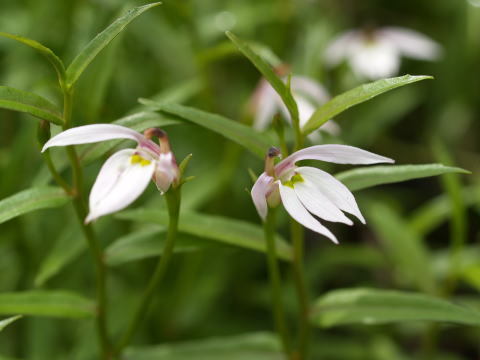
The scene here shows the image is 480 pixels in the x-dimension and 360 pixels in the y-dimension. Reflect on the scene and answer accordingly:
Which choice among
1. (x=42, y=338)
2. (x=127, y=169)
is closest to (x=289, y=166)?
(x=127, y=169)

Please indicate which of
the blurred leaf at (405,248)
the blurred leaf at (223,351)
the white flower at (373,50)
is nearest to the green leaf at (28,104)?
the blurred leaf at (223,351)

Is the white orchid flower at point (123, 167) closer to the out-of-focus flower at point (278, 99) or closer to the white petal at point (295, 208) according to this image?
the white petal at point (295, 208)

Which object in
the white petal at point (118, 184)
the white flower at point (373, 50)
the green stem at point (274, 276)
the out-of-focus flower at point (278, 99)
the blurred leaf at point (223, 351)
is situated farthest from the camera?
the white flower at point (373, 50)

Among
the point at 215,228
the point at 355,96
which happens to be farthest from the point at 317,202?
the point at 215,228

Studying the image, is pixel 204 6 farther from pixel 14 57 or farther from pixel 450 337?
pixel 450 337

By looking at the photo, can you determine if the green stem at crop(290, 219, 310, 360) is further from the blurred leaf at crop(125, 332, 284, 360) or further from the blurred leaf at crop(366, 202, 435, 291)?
the blurred leaf at crop(366, 202, 435, 291)
